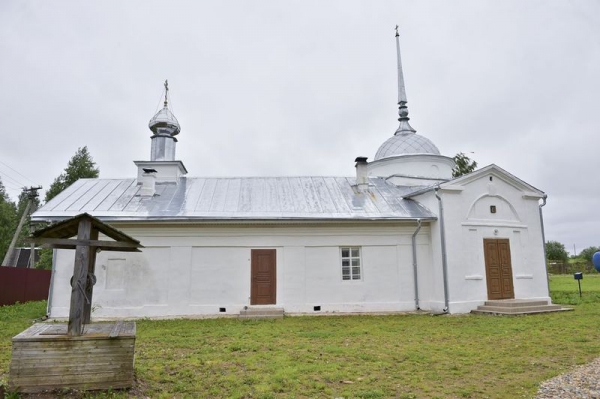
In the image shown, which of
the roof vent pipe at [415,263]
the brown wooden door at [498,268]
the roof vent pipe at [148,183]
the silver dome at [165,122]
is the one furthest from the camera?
the silver dome at [165,122]

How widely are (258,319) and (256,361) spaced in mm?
5553

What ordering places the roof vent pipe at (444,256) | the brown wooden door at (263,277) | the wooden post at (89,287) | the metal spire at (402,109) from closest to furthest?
1. the wooden post at (89,287)
2. the roof vent pipe at (444,256)
3. the brown wooden door at (263,277)
4. the metal spire at (402,109)

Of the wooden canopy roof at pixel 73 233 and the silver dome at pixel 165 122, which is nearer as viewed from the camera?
the wooden canopy roof at pixel 73 233

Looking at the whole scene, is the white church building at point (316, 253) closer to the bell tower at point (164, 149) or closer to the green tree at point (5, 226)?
the bell tower at point (164, 149)

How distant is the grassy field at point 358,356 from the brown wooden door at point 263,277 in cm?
203

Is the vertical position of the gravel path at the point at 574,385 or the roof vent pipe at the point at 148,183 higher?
the roof vent pipe at the point at 148,183

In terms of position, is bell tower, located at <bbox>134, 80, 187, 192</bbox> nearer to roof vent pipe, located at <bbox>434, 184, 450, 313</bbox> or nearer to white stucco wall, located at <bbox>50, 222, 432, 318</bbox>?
white stucco wall, located at <bbox>50, 222, 432, 318</bbox>

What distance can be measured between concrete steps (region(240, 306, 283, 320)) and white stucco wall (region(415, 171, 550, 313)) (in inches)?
215

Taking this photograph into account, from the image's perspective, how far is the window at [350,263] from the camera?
14.0m

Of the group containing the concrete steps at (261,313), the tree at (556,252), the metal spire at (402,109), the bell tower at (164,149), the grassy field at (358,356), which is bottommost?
the grassy field at (358,356)

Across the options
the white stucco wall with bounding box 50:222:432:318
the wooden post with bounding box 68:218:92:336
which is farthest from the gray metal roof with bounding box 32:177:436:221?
the wooden post with bounding box 68:218:92:336

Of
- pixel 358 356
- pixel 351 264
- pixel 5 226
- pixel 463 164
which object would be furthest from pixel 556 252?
pixel 5 226

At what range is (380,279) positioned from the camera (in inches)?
551

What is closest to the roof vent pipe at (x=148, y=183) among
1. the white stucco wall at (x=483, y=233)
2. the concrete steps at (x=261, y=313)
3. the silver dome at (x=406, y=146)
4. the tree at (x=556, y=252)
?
the concrete steps at (x=261, y=313)
